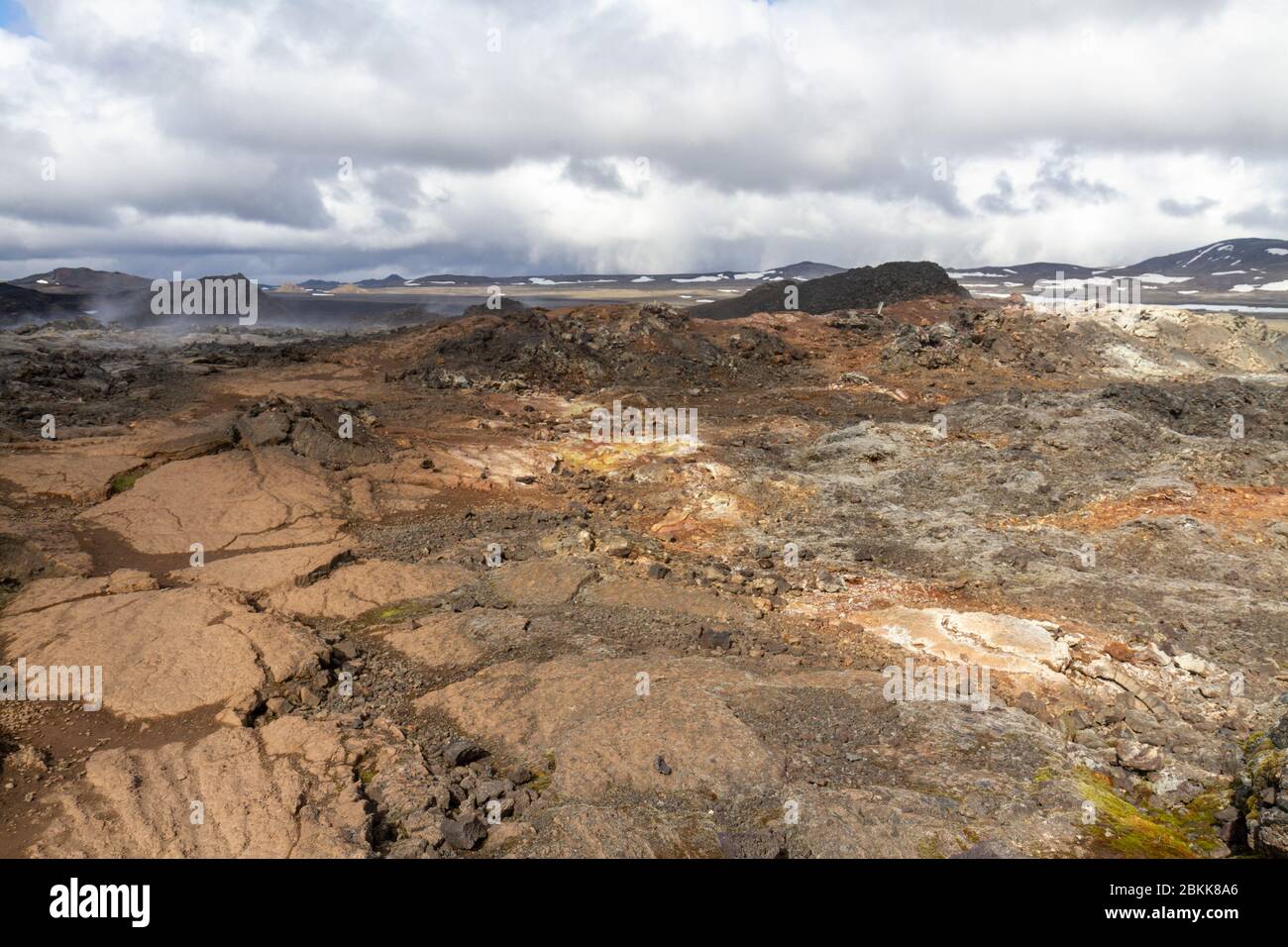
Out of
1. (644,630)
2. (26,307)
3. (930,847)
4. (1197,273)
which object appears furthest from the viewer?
(1197,273)

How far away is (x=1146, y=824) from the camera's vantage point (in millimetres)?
4648

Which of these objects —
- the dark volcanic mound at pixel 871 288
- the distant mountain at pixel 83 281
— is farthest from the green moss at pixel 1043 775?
the distant mountain at pixel 83 281

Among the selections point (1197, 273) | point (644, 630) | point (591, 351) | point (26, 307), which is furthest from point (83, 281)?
point (1197, 273)

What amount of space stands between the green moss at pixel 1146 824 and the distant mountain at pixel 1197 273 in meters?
83.6

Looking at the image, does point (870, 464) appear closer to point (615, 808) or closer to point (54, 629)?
point (615, 808)

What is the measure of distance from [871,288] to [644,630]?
125 feet

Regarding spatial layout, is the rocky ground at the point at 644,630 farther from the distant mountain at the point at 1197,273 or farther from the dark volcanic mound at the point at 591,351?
the distant mountain at the point at 1197,273

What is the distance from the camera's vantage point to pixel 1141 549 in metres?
9.65

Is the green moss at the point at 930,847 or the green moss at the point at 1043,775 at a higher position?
the green moss at the point at 1043,775

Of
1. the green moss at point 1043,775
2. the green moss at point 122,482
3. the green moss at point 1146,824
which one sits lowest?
the green moss at point 1146,824

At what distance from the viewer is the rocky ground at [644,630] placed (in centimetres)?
453

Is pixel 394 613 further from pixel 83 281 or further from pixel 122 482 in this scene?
pixel 83 281

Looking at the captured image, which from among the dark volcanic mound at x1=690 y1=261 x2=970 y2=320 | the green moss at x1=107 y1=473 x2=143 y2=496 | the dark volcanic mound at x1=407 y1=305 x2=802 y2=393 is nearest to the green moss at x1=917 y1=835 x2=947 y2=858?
the green moss at x1=107 y1=473 x2=143 y2=496

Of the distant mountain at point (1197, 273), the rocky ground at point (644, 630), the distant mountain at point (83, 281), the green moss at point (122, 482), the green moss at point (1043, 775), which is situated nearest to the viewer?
the rocky ground at point (644, 630)
